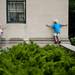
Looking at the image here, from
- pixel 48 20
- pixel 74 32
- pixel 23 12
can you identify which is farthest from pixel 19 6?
pixel 74 32

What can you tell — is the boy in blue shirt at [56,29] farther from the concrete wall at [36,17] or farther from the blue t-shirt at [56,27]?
the concrete wall at [36,17]

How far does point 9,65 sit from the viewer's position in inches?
252

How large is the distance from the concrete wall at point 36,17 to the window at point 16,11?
28cm

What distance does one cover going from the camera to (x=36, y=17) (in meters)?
22.5

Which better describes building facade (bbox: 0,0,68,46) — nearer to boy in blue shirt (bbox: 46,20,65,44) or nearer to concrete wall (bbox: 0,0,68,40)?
concrete wall (bbox: 0,0,68,40)

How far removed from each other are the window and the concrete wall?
283 millimetres

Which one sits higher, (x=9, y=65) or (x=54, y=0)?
(x=54, y=0)

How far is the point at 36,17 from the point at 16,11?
1203 millimetres

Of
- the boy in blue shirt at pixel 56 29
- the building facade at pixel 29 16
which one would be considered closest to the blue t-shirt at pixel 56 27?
the boy in blue shirt at pixel 56 29

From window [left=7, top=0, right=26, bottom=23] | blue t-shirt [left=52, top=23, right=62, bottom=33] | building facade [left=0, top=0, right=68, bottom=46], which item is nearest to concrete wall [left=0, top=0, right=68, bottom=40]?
building facade [left=0, top=0, right=68, bottom=46]

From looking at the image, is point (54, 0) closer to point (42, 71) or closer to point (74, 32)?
point (74, 32)

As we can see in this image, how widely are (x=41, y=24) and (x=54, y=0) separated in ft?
5.04

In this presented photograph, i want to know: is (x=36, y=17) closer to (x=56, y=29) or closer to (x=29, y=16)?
(x=29, y=16)

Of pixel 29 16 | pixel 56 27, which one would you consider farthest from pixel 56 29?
pixel 29 16
